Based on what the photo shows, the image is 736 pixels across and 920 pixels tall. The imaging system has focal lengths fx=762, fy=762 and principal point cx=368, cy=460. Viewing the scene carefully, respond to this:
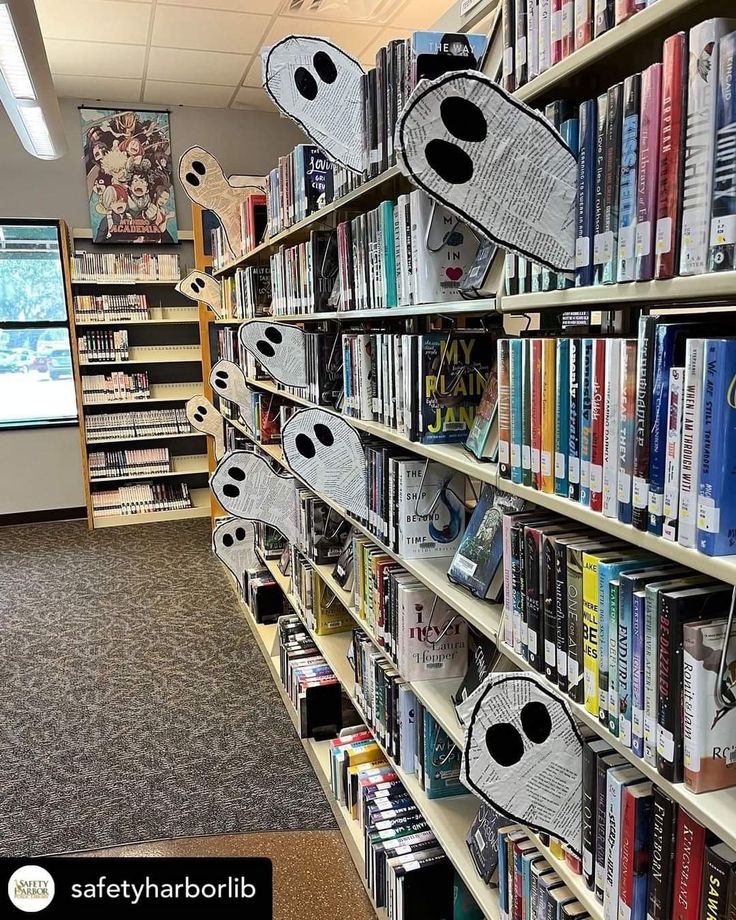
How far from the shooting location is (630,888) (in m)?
1.14

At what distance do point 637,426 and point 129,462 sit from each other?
5877 millimetres

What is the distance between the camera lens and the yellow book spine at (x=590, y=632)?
3.76ft

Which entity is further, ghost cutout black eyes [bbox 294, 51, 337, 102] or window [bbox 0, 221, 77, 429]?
window [bbox 0, 221, 77, 429]

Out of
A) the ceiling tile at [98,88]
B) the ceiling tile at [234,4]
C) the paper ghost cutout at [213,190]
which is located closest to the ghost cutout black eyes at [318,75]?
the paper ghost cutout at [213,190]

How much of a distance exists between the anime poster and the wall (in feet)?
0.26

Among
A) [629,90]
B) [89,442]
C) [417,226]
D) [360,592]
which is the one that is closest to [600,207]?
[629,90]

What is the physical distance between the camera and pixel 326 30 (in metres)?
4.74

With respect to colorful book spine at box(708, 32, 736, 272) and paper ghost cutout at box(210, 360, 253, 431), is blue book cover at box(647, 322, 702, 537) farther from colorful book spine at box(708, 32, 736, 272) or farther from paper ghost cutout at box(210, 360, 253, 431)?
paper ghost cutout at box(210, 360, 253, 431)

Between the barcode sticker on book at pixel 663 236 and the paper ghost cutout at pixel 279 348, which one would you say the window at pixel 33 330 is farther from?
the barcode sticker on book at pixel 663 236

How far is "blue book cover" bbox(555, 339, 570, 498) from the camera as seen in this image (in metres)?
1.19

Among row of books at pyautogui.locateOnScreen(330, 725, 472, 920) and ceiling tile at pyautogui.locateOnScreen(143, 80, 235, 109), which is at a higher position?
ceiling tile at pyautogui.locateOnScreen(143, 80, 235, 109)

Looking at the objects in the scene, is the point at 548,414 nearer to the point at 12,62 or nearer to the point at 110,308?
the point at 12,62

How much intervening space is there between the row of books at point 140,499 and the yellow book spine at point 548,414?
18.0ft

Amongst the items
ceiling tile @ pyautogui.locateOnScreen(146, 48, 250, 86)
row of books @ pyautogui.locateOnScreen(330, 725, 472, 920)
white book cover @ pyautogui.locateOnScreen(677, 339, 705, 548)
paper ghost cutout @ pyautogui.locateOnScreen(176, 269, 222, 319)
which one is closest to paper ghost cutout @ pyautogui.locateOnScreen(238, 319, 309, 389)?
row of books @ pyautogui.locateOnScreen(330, 725, 472, 920)
